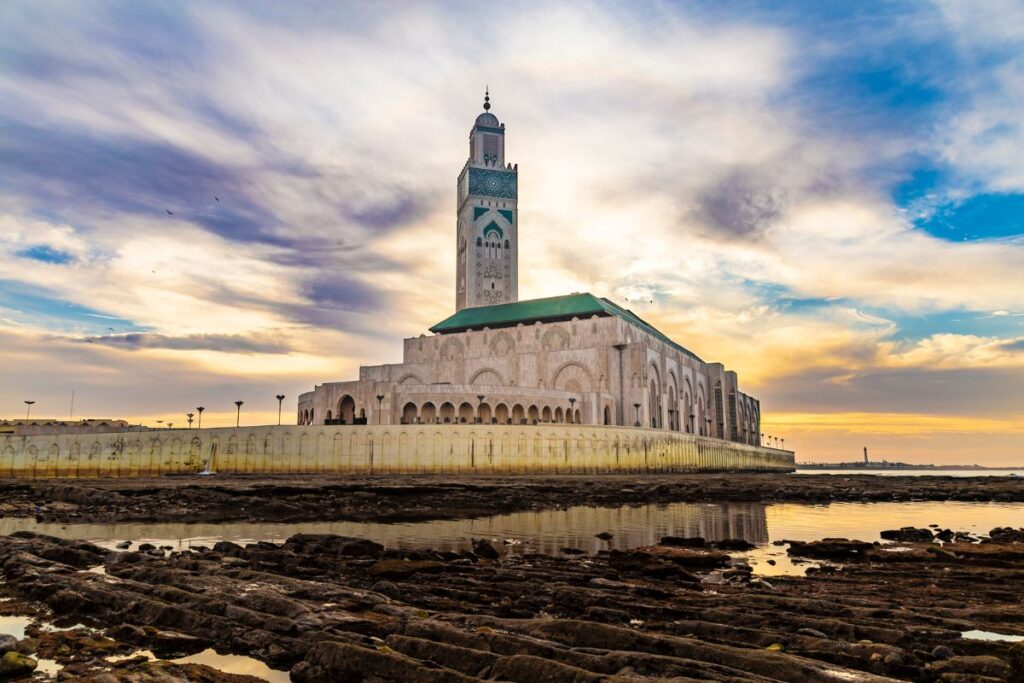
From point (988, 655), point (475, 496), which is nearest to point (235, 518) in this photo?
point (475, 496)

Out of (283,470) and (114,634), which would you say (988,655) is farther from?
(283,470)

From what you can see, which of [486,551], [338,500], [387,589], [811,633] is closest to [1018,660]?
[811,633]

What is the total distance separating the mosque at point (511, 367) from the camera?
62438 mm

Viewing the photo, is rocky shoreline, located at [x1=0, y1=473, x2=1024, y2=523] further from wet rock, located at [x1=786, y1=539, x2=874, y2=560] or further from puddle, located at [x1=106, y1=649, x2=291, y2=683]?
puddle, located at [x1=106, y1=649, x2=291, y2=683]

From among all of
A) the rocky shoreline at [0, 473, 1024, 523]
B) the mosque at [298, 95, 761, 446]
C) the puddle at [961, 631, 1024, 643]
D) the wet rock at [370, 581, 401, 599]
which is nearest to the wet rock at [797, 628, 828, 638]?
the puddle at [961, 631, 1024, 643]

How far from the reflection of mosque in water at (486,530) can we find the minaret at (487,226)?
80885mm

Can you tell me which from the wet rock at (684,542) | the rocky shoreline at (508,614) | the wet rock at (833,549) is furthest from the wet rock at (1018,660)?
the wet rock at (684,542)

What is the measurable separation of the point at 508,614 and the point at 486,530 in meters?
8.95

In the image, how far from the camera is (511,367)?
78.6 metres

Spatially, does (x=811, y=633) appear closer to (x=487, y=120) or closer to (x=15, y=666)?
(x=15, y=666)

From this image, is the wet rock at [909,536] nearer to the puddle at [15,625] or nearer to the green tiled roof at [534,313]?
the puddle at [15,625]

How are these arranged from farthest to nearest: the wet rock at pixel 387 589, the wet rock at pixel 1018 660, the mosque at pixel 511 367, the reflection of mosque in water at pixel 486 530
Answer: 1. the mosque at pixel 511 367
2. the reflection of mosque in water at pixel 486 530
3. the wet rock at pixel 387 589
4. the wet rock at pixel 1018 660

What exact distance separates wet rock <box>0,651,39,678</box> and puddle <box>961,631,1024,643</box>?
7.54m

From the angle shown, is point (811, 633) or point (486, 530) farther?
point (486, 530)
